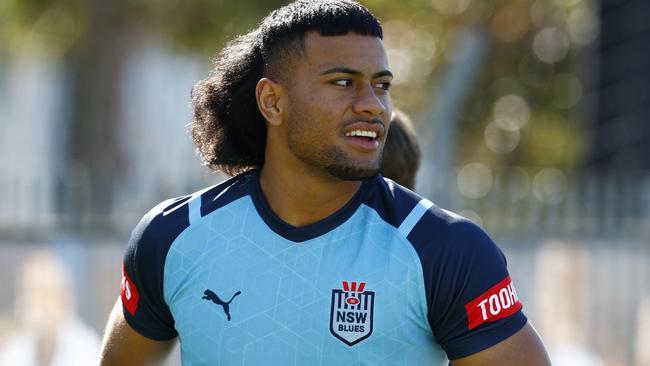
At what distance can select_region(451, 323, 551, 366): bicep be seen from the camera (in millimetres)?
3230

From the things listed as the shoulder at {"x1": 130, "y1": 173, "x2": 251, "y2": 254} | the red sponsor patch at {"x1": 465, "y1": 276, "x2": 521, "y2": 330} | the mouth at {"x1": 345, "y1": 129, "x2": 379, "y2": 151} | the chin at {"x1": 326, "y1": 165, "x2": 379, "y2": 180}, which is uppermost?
the mouth at {"x1": 345, "y1": 129, "x2": 379, "y2": 151}

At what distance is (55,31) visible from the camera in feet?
59.1

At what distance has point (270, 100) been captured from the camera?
3684 millimetres

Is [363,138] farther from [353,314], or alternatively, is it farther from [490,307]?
[490,307]

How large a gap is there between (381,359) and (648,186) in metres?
7.14

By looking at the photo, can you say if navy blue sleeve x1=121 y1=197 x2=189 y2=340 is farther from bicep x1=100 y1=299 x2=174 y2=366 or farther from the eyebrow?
the eyebrow

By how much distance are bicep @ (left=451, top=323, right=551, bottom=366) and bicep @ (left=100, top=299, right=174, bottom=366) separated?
997 mm

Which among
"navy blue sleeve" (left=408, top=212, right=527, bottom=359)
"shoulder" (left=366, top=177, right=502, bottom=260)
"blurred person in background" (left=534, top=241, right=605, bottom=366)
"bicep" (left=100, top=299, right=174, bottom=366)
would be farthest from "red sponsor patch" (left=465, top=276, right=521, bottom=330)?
"blurred person in background" (left=534, top=241, right=605, bottom=366)

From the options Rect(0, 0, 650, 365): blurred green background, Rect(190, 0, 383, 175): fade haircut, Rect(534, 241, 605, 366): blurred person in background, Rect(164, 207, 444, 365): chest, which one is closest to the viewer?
Rect(164, 207, 444, 365): chest

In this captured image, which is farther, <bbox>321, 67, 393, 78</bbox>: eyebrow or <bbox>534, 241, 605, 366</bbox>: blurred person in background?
<bbox>534, 241, 605, 366</bbox>: blurred person in background

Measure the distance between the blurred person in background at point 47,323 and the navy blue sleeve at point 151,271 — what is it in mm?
3033

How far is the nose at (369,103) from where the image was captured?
134 inches

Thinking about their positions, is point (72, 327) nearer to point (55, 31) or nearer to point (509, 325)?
point (509, 325)

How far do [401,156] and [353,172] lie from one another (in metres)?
0.97
